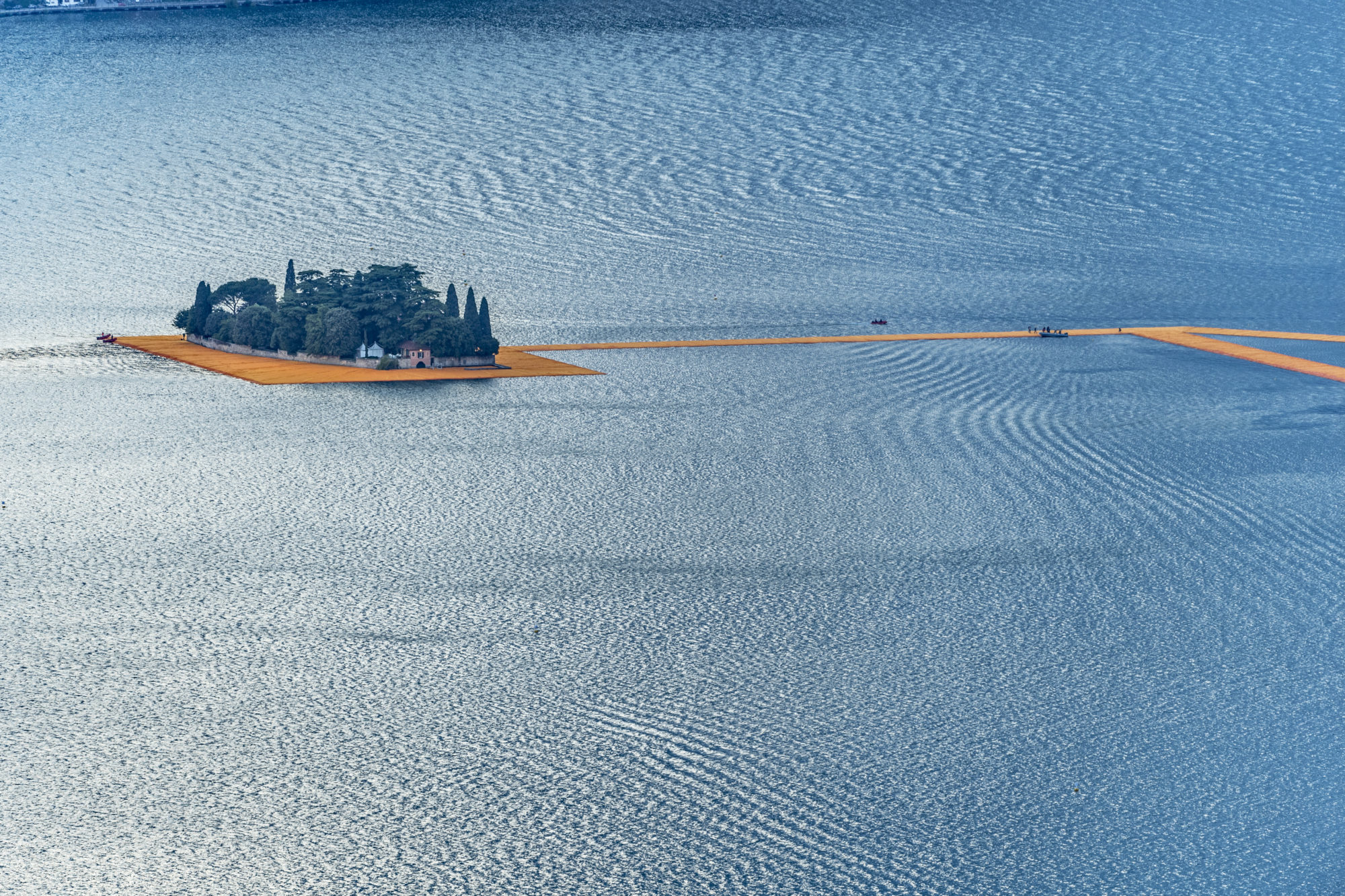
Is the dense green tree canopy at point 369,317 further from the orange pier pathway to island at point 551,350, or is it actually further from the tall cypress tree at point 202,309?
the tall cypress tree at point 202,309

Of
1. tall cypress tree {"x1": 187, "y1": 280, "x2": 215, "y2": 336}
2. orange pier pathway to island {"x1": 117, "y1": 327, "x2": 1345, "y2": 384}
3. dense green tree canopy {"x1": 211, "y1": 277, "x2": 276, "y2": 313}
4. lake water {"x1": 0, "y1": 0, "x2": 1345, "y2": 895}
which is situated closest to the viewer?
lake water {"x1": 0, "y1": 0, "x2": 1345, "y2": 895}

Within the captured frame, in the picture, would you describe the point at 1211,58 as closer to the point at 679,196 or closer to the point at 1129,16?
the point at 1129,16

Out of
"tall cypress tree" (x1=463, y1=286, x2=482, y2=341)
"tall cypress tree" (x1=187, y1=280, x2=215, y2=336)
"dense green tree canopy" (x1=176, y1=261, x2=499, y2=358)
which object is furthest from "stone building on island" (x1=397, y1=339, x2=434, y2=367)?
"tall cypress tree" (x1=187, y1=280, x2=215, y2=336)

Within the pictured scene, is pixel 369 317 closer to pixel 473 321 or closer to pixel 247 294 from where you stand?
pixel 473 321

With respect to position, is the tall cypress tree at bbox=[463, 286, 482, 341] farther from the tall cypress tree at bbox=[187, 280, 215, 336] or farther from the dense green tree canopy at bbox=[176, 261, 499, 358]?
the tall cypress tree at bbox=[187, 280, 215, 336]

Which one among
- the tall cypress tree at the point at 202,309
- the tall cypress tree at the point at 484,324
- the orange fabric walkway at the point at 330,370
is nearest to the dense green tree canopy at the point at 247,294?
the tall cypress tree at the point at 202,309
